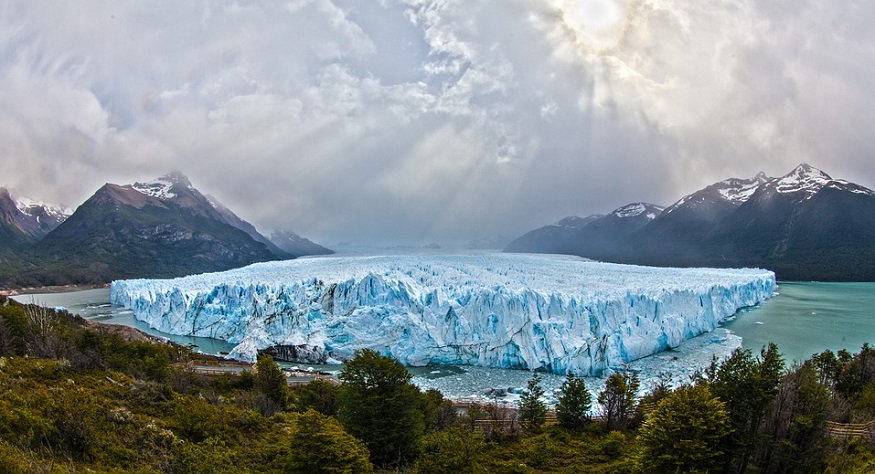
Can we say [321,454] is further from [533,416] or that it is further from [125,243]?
[125,243]

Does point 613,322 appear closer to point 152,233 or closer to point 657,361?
point 657,361

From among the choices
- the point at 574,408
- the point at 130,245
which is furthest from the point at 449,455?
the point at 130,245

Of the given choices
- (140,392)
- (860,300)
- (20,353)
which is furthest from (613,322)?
(860,300)

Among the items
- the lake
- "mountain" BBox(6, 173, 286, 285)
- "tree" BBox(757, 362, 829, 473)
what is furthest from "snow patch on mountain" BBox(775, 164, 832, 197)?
"mountain" BBox(6, 173, 286, 285)

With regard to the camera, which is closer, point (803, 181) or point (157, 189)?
point (803, 181)

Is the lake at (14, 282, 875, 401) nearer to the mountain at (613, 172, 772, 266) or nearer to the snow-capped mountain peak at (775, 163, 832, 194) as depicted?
the mountain at (613, 172, 772, 266)

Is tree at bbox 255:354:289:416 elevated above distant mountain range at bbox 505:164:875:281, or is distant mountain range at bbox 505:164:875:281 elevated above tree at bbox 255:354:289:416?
distant mountain range at bbox 505:164:875:281
